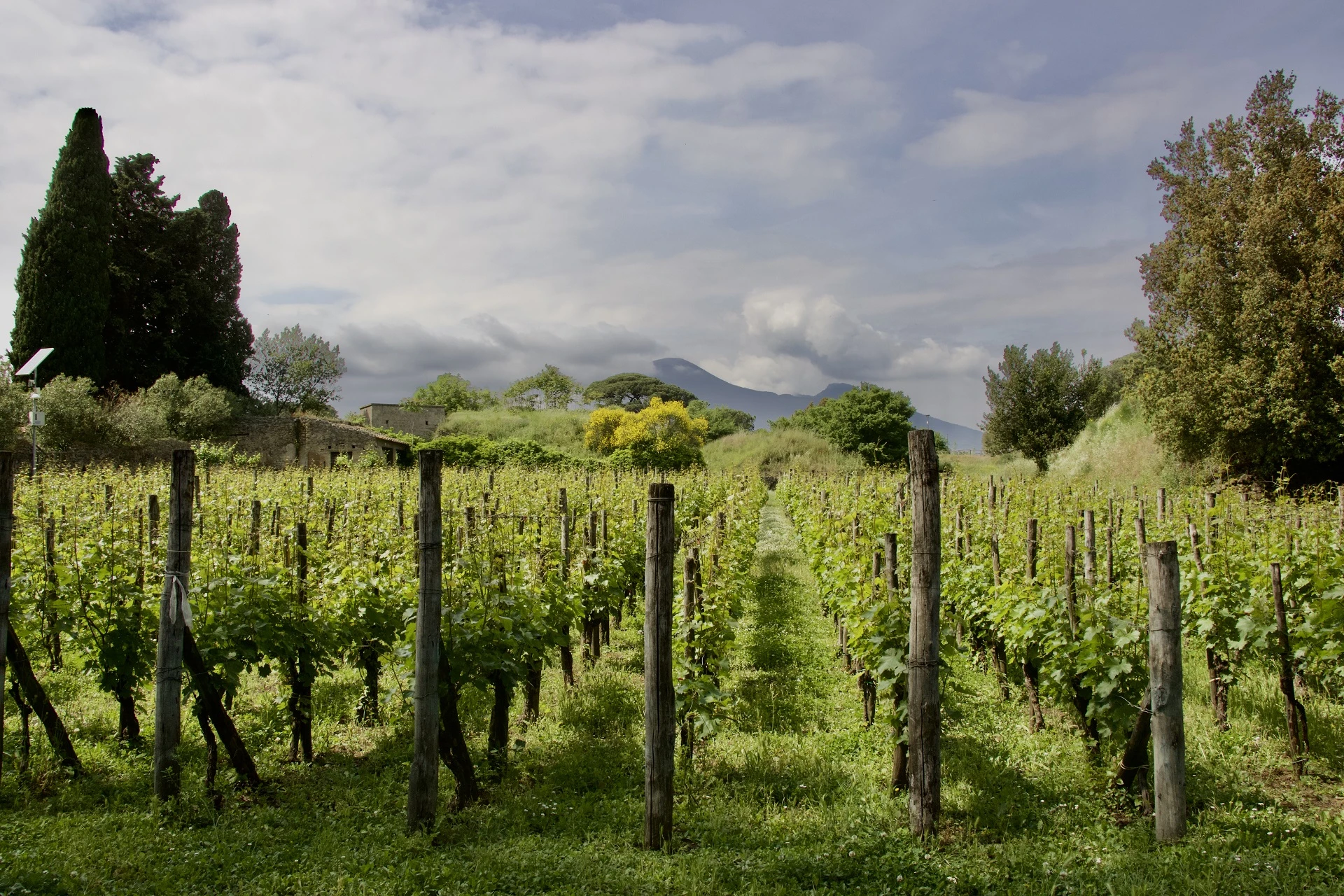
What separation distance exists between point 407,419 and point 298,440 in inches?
443

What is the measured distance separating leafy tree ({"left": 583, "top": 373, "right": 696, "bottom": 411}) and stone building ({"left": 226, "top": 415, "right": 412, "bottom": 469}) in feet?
178

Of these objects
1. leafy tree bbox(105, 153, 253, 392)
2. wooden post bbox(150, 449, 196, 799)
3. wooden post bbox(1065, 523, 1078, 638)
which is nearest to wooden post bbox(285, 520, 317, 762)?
wooden post bbox(150, 449, 196, 799)

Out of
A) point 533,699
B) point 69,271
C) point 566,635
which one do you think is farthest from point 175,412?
point 533,699

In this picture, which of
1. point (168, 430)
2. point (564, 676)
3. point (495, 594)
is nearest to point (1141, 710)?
point (495, 594)

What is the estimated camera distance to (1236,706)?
547cm

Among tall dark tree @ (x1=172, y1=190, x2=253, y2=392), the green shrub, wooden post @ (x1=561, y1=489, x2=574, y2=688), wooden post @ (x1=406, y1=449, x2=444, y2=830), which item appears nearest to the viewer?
wooden post @ (x1=406, y1=449, x2=444, y2=830)

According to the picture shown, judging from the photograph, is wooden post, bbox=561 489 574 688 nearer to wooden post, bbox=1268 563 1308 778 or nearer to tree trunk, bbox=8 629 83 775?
tree trunk, bbox=8 629 83 775

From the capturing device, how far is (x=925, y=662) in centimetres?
383

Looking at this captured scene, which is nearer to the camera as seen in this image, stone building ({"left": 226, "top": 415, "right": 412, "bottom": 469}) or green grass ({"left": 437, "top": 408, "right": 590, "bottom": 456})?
stone building ({"left": 226, "top": 415, "right": 412, "bottom": 469})

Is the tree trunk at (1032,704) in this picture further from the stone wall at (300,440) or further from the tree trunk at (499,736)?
the stone wall at (300,440)

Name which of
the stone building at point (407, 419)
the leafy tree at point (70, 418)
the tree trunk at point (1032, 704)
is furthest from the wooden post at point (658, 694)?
the stone building at point (407, 419)

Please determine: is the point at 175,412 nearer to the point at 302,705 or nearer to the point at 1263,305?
the point at 302,705

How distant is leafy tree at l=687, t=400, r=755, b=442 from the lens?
56.7m

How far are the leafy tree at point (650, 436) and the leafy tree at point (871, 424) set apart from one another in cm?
650
